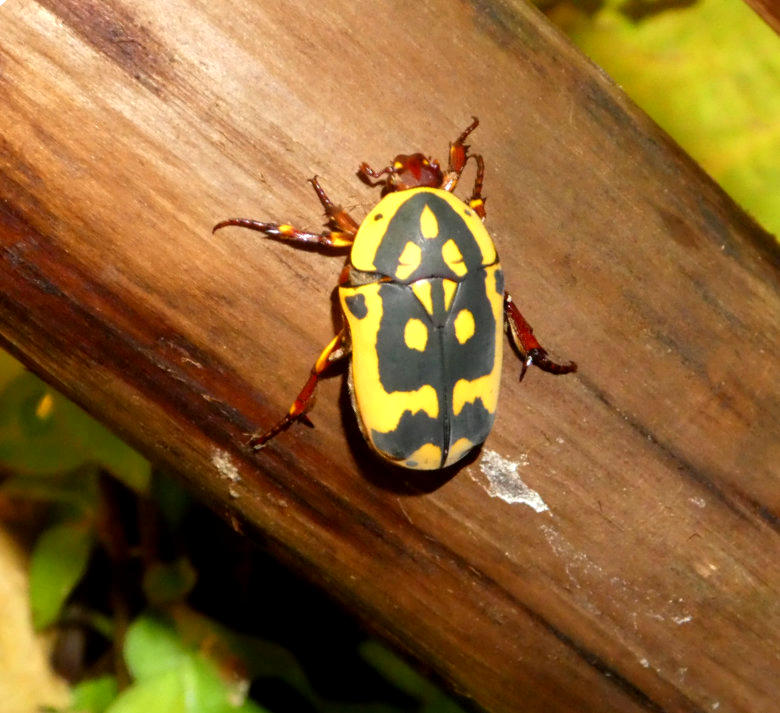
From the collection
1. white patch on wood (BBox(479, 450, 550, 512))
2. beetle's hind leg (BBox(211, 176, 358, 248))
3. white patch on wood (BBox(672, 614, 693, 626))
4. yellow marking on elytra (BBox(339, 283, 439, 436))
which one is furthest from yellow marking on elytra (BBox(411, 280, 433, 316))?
white patch on wood (BBox(672, 614, 693, 626))

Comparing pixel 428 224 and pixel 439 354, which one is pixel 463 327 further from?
pixel 428 224

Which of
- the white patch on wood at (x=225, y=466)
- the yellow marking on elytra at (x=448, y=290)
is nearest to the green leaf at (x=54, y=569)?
the white patch on wood at (x=225, y=466)

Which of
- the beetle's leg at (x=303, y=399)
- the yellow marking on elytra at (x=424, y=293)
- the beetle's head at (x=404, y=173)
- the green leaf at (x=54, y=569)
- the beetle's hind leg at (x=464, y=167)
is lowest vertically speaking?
the green leaf at (x=54, y=569)

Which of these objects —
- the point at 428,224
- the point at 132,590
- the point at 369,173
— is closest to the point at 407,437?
the point at 428,224

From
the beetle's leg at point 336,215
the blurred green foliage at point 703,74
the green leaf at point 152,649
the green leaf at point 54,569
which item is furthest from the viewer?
the blurred green foliage at point 703,74

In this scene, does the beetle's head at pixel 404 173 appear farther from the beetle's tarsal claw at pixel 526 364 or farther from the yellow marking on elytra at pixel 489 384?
the beetle's tarsal claw at pixel 526 364

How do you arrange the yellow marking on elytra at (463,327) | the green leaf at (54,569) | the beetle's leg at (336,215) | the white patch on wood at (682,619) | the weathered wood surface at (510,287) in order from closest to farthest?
the weathered wood surface at (510,287) → the beetle's leg at (336,215) → the yellow marking on elytra at (463,327) → the white patch on wood at (682,619) → the green leaf at (54,569)

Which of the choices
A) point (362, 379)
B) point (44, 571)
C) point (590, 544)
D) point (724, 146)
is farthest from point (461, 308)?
point (44, 571)
